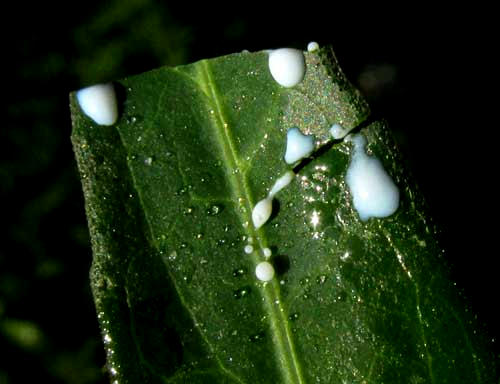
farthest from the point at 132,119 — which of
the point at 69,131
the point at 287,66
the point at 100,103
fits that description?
the point at 69,131

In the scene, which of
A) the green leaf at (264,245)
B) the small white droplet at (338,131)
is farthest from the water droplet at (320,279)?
the small white droplet at (338,131)

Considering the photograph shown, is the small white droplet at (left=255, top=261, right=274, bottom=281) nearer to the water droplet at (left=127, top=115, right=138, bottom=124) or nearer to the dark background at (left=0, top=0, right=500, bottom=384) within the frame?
the water droplet at (left=127, top=115, right=138, bottom=124)

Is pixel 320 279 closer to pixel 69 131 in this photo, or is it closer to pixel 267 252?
pixel 267 252

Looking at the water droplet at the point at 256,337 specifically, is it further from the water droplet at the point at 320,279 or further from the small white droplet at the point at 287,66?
the small white droplet at the point at 287,66

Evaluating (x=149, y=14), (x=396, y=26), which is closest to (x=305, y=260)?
(x=149, y=14)

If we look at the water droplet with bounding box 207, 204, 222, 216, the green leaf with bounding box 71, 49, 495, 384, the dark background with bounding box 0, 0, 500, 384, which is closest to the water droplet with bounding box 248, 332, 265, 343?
the green leaf with bounding box 71, 49, 495, 384

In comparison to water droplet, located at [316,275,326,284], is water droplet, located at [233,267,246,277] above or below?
above
